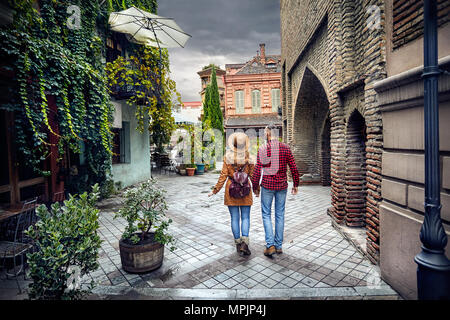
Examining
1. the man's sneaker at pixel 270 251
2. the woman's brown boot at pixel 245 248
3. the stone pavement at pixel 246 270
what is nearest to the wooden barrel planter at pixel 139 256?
the stone pavement at pixel 246 270

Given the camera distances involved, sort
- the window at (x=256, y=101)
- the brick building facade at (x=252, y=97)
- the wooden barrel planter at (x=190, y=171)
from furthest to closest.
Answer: the window at (x=256, y=101) → the brick building facade at (x=252, y=97) → the wooden barrel planter at (x=190, y=171)

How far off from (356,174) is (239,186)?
2.70 meters

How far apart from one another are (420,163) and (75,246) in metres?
3.97

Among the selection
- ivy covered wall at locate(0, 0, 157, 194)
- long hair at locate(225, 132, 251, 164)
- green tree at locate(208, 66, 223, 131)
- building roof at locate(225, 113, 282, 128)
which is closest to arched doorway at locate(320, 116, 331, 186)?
long hair at locate(225, 132, 251, 164)

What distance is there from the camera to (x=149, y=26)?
8328mm

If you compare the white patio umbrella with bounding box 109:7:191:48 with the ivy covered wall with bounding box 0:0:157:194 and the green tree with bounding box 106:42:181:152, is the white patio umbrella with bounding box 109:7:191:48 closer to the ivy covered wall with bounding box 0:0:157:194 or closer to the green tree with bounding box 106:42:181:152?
the ivy covered wall with bounding box 0:0:157:194

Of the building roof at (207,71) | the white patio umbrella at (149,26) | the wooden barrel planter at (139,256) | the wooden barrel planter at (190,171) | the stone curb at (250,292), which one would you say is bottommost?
the stone curb at (250,292)

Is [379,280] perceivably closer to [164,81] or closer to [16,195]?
[16,195]

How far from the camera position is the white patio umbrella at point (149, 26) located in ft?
26.0

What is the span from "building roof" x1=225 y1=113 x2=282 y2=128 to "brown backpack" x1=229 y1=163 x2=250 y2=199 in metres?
24.1

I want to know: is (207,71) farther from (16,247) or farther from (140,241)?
(16,247)

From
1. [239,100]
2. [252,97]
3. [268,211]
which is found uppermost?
[252,97]

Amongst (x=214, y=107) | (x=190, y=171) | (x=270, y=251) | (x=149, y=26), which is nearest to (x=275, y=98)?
(x=214, y=107)

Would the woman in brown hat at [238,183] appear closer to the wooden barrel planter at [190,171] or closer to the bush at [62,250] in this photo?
the bush at [62,250]
